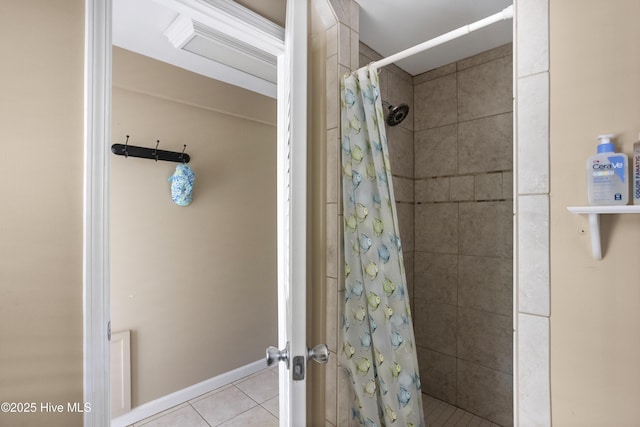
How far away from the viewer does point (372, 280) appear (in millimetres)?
1198

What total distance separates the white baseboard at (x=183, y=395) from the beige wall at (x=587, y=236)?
2093mm

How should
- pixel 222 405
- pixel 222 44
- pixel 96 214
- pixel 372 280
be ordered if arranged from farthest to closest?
1. pixel 222 405
2. pixel 222 44
3. pixel 372 280
4. pixel 96 214

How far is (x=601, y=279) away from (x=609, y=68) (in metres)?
0.53

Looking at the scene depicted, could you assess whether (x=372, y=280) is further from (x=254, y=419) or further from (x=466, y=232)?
(x=254, y=419)

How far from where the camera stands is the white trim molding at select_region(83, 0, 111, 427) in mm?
861

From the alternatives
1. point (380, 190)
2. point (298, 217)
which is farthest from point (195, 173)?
point (298, 217)

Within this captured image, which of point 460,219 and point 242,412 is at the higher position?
point 460,219

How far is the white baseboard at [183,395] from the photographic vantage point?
5.78 feet

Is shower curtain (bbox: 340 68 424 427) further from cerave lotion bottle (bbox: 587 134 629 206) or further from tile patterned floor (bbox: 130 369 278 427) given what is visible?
tile patterned floor (bbox: 130 369 278 427)

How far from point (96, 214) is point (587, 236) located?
1.39 metres

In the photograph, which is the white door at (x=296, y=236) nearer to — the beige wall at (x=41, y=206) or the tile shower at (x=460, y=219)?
the beige wall at (x=41, y=206)

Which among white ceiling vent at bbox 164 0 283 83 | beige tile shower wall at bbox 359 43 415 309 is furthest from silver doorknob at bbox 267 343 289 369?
beige tile shower wall at bbox 359 43 415 309

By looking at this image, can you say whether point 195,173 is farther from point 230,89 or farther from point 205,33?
point 205,33

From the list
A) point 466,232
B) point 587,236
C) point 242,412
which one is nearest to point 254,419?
point 242,412
